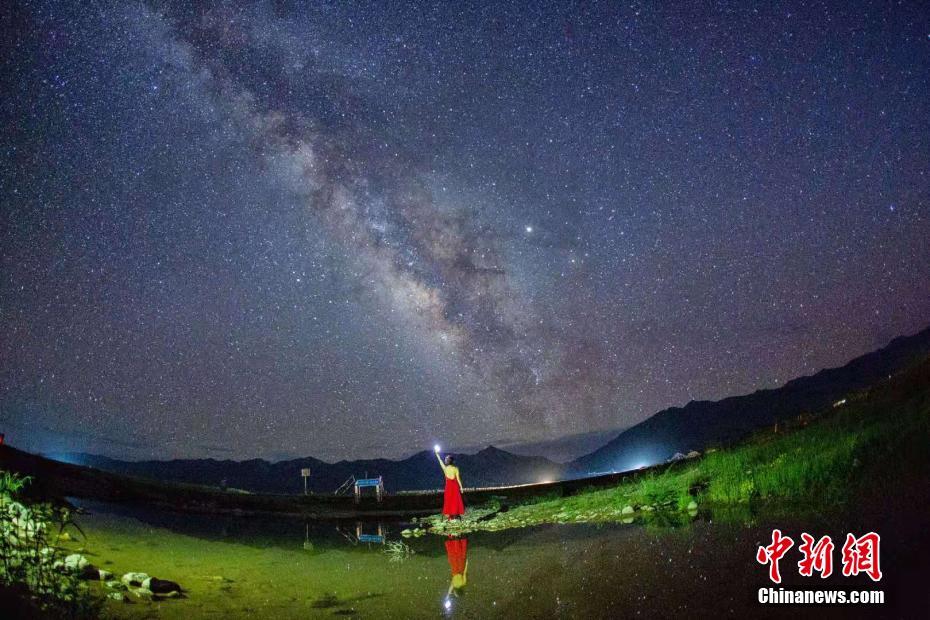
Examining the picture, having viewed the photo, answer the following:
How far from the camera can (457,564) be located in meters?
7.77

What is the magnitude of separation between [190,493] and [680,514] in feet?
75.1

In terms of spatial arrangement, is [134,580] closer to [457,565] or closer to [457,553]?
[457,565]

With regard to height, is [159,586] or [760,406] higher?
[159,586]

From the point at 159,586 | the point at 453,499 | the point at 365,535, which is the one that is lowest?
Answer: the point at 365,535

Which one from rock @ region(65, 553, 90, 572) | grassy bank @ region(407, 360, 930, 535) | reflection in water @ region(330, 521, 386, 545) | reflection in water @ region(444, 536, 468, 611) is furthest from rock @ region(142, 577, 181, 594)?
grassy bank @ region(407, 360, 930, 535)

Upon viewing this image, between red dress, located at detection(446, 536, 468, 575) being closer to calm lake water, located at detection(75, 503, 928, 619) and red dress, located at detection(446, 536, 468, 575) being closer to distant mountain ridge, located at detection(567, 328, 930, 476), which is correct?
calm lake water, located at detection(75, 503, 928, 619)

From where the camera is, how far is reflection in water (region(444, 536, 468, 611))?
5855 mm

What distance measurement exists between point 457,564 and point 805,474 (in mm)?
6324

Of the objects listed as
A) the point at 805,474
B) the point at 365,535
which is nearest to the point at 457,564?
the point at 805,474

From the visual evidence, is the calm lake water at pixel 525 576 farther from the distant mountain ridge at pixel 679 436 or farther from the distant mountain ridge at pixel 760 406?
the distant mountain ridge at pixel 679 436

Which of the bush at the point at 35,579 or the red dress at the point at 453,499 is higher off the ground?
the bush at the point at 35,579

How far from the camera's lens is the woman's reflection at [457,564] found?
234 inches

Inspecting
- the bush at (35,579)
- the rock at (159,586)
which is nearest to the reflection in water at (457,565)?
the rock at (159,586)

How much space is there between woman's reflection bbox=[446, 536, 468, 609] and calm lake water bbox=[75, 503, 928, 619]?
31 millimetres
